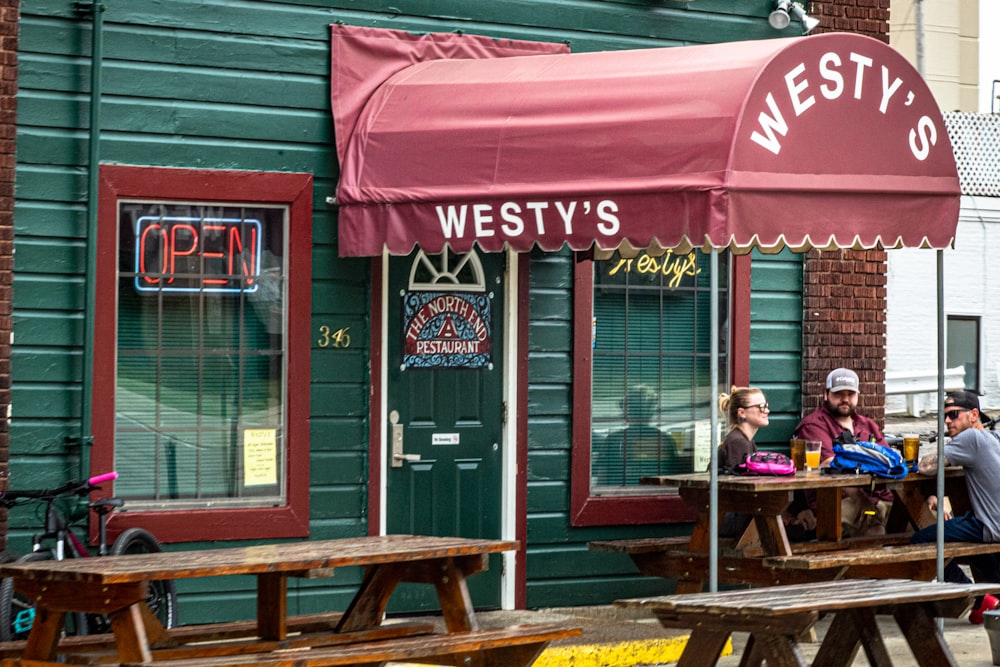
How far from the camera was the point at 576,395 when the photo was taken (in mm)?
10203

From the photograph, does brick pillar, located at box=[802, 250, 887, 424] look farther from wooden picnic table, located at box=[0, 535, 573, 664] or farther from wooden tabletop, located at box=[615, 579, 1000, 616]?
wooden picnic table, located at box=[0, 535, 573, 664]

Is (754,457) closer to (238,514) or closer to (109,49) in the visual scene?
(238,514)

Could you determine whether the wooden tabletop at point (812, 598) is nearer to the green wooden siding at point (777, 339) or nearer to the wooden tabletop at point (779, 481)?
the wooden tabletop at point (779, 481)

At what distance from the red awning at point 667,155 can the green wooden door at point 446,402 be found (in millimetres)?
835

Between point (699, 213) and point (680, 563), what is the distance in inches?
Answer: 111

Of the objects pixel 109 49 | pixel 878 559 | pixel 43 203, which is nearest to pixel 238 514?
pixel 43 203

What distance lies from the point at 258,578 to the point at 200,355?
7.56 ft

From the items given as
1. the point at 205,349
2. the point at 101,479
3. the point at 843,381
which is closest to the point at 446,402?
the point at 205,349

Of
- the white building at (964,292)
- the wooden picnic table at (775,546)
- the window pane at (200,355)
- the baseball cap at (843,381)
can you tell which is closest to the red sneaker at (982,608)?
the wooden picnic table at (775,546)

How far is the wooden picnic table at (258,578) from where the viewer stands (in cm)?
629

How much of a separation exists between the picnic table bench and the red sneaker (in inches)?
121

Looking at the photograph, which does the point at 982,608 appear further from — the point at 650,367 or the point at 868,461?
the point at 650,367

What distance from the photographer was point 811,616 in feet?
20.9

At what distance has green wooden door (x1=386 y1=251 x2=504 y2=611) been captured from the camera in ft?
32.0
